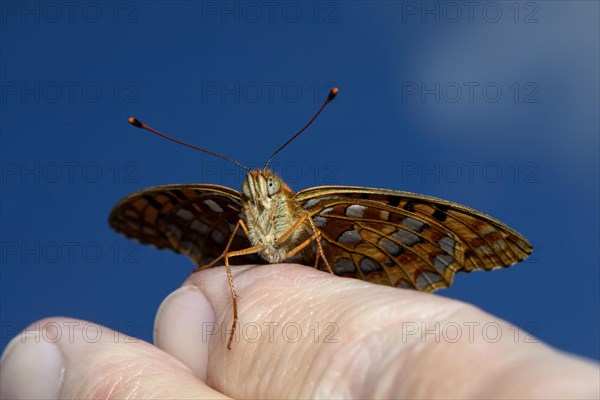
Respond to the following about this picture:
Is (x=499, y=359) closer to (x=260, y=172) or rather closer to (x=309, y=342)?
(x=309, y=342)

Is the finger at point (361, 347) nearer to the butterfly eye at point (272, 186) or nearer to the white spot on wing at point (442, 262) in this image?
the butterfly eye at point (272, 186)

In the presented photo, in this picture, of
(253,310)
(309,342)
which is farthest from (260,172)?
(309,342)

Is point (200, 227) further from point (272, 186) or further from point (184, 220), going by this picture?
point (272, 186)

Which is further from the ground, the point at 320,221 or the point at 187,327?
the point at 320,221

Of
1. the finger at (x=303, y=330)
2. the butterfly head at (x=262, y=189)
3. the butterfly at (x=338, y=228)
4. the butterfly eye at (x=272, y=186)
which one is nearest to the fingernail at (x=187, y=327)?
the finger at (x=303, y=330)

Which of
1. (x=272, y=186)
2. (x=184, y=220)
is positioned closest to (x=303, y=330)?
(x=272, y=186)
